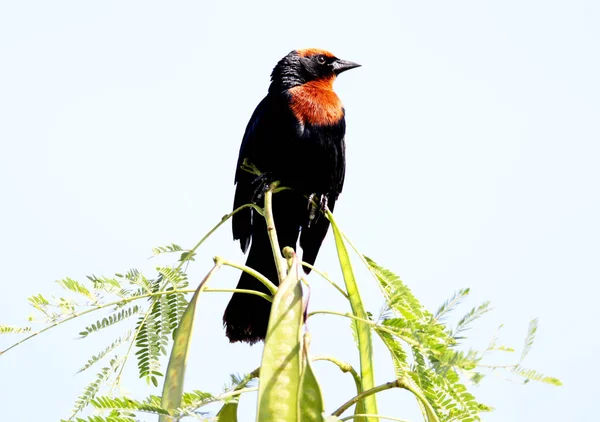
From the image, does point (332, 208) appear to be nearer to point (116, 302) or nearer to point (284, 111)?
point (284, 111)

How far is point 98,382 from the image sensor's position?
223 cm

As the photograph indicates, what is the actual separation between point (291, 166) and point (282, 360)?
2213mm

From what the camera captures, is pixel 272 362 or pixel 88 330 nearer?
pixel 272 362

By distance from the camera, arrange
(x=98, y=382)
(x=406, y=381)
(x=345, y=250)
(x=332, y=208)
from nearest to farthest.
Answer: (x=406, y=381) < (x=98, y=382) < (x=345, y=250) < (x=332, y=208)

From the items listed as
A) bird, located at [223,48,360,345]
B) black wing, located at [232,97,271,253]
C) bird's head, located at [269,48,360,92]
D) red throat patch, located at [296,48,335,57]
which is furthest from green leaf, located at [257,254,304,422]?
red throat patch, located at [296,48,335,57]

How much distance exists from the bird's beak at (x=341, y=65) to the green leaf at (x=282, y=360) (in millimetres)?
3138

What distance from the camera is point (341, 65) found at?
16.1 feet

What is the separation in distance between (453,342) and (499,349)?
0.40 ft

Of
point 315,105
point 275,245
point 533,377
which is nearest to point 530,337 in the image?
point 533,377

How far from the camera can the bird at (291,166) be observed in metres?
3.92

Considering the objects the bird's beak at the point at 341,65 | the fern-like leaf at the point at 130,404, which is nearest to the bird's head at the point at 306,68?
the bird's beak at the point at 341,65

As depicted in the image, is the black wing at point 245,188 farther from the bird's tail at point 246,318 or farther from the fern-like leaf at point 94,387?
the fern-like leaf at point 94,387

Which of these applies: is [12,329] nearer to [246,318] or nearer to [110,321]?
[110,321]

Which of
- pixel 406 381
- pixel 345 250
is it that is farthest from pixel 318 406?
pixel 345 250
